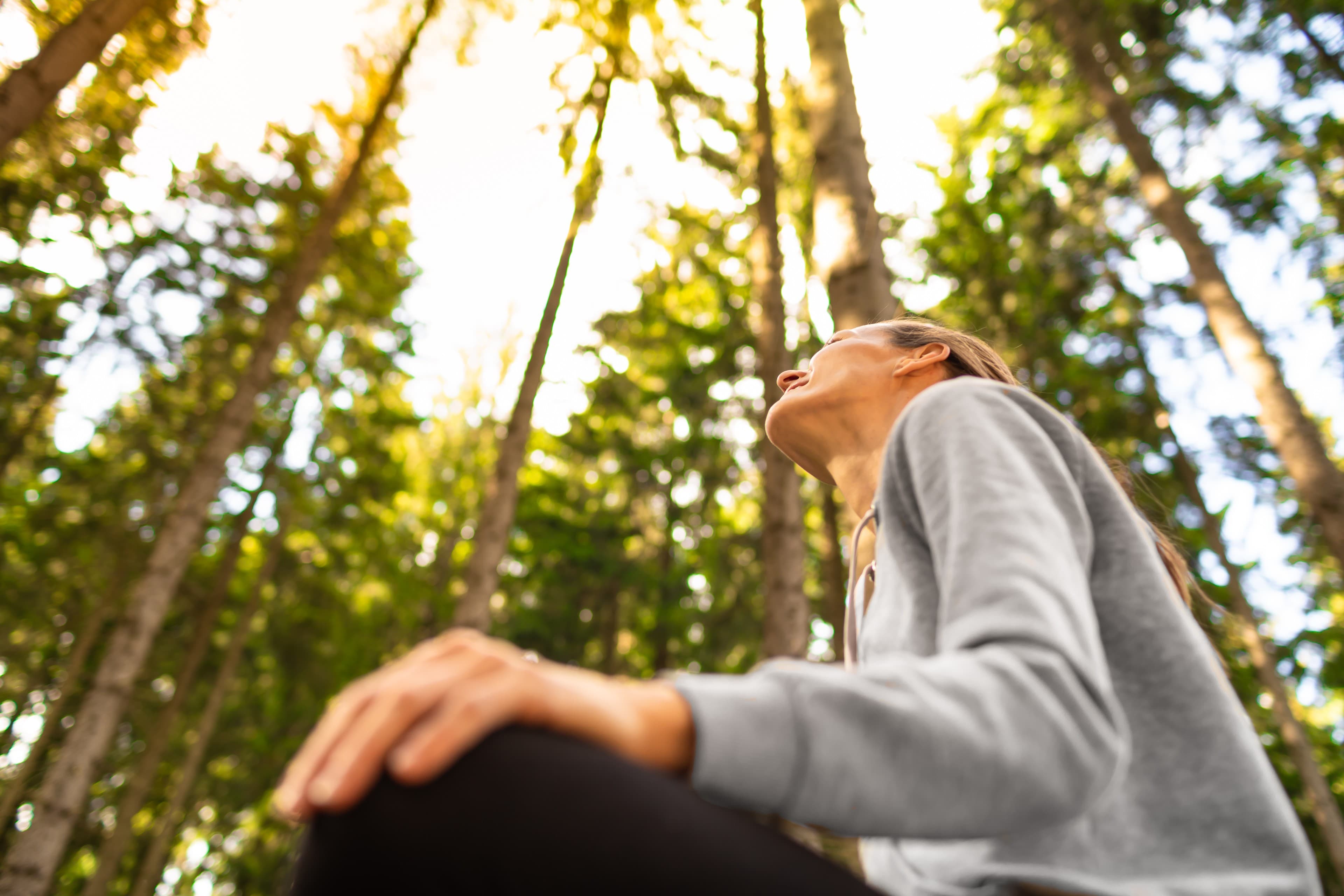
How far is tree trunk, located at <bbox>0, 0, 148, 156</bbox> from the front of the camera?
4961 mm

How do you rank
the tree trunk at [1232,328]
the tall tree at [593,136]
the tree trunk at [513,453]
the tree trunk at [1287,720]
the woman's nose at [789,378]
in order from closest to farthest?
the woman's nose at [789,378]
the tree trunk at [1232,328]
the tree trunk at [513,453]
the tall tree at [593,136]
the tree trunk at [1287,720]

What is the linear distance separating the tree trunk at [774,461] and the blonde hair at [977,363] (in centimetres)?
228

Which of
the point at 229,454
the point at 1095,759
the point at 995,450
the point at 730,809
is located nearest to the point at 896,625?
the point at 995,450

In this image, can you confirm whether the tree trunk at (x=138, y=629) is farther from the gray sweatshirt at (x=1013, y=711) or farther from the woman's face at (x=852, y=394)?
the gray sweatshirt at (x=1013, y=711)

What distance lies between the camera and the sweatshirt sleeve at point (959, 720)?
0.74 metres

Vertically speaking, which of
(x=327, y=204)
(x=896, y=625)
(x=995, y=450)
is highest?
(x=327, y=204)

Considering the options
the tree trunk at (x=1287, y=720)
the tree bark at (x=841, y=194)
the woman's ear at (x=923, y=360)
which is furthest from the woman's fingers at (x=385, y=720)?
the tree trunk at (x=1287, y=720)

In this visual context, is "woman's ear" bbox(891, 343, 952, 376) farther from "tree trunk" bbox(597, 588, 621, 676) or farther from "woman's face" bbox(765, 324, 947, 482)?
"tree trunk" bbox(597, 588, 621, 676)

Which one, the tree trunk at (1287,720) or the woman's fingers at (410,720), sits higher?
the tree trunk at (1287,720)

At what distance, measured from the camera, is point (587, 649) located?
15.7 m

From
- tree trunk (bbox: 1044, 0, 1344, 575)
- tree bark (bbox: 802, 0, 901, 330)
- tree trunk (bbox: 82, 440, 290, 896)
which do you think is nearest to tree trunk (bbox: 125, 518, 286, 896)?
→ tree trunk (bbox: 82, 440, 290, 896)

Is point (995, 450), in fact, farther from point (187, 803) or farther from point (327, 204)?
point (187, 803)

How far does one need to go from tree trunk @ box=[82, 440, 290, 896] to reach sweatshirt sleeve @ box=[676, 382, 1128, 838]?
521 inches

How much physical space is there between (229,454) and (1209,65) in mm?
13861
